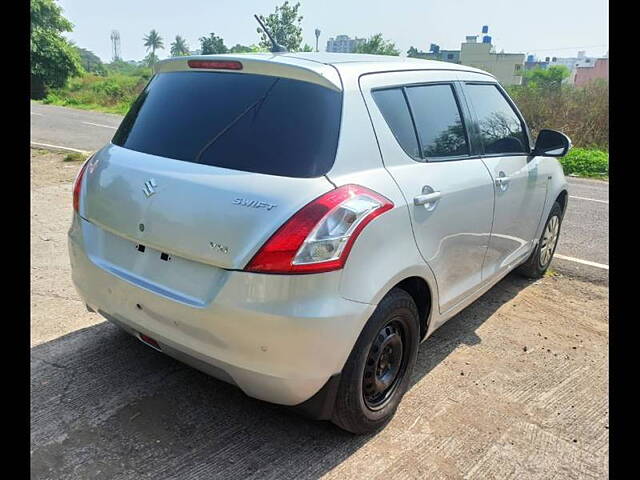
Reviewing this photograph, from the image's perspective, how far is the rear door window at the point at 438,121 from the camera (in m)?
2.97

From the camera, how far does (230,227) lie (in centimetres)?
221

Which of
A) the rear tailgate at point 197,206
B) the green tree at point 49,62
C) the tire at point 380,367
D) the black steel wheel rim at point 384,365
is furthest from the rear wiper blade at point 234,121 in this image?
the green tree at point 49,62

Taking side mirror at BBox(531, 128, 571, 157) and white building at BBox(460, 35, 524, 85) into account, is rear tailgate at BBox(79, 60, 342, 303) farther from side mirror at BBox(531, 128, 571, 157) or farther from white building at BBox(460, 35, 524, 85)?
white building at BBox(460, 35, 524, 85)

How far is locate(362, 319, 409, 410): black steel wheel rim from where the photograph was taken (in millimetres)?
2622

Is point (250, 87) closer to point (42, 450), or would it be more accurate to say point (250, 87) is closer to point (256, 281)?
point (256, 281)

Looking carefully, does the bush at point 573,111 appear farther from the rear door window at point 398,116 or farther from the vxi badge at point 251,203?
the vxi badge at point 251,203

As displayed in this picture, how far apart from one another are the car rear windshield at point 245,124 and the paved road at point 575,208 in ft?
12.9

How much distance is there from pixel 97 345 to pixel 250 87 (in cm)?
193

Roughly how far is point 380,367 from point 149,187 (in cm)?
144

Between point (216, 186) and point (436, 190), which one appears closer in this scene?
point (216, 186)

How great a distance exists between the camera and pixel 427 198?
274 centimetres

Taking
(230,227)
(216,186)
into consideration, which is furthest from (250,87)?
(230,227)

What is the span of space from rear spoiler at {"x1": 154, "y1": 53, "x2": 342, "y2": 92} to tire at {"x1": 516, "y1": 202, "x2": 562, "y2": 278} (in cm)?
292
